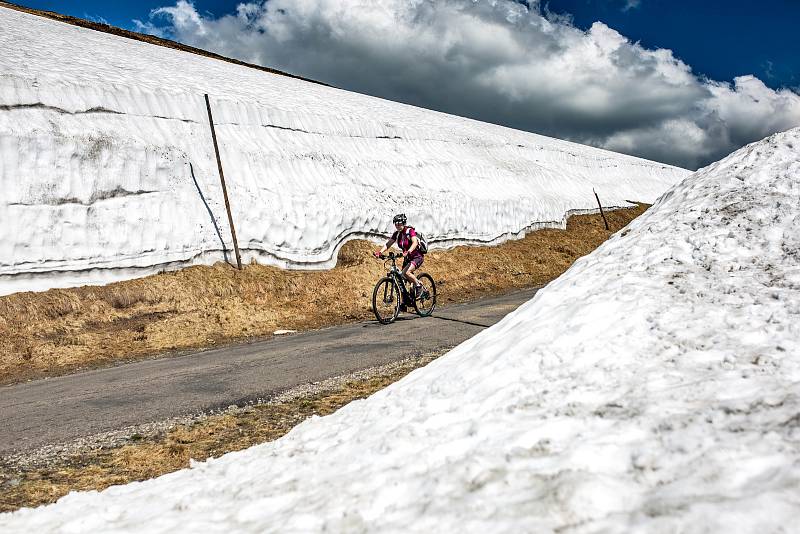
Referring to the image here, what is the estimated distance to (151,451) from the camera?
5.22 metres

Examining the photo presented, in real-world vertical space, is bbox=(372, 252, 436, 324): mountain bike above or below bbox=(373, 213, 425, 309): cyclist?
below

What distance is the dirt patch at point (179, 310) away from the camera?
41.0 ft

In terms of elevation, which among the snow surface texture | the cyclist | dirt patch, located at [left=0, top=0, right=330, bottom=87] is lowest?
the cyclist

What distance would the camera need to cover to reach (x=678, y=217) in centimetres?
422

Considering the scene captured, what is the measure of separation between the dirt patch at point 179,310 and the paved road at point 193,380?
2.03 m

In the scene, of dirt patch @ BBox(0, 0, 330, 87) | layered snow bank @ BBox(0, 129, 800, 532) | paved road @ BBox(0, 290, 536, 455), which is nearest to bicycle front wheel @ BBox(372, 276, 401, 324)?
paved road @ BBox(0, 290, 536, 455)

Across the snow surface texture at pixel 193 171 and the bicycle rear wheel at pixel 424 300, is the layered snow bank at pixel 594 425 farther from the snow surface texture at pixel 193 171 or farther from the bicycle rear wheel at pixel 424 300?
the snow surface texture at pixel 193 171

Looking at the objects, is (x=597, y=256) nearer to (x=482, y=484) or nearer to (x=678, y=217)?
(x=678, y=217)

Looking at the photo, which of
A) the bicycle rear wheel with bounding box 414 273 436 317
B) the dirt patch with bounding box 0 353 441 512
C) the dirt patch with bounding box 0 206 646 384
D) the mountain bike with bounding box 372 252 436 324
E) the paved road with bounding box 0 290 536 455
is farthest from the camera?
the bicycle rear wheel with bounding box 414 273 436 317

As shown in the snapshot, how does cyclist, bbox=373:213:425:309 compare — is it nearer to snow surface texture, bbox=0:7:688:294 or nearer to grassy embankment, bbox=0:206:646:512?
grassy embankment, bbox=0:206:646:512

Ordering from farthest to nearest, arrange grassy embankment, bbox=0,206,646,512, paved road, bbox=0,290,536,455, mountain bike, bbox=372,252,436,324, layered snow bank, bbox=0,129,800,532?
mountain bike, bbox=372,252,436,324, paved road, bbox=0,290,536,455, grassy embankment, bbox=0,206,646,512, layered snow bank, bbox=0,129,800,532

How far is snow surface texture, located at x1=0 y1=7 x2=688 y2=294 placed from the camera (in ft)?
52.8

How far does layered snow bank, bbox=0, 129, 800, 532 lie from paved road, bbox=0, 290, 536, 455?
3263mm

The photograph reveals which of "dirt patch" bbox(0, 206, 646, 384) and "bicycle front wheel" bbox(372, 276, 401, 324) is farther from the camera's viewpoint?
"bicycle front wheel" bbox(372, 276, 401, 324)
